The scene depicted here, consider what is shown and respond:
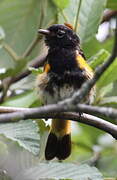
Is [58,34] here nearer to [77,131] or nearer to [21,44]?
[21,44]

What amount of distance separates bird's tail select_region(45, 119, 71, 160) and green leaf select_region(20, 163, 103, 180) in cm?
85

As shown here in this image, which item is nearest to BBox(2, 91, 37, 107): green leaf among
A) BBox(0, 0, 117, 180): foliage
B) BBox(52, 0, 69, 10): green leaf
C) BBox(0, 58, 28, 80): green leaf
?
BBox(0, 0, 117, 180): foliage

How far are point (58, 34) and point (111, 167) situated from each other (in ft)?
4.17

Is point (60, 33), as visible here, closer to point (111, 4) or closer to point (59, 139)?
point (111, 4)

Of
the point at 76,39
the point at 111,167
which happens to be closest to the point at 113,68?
the point at 76,39

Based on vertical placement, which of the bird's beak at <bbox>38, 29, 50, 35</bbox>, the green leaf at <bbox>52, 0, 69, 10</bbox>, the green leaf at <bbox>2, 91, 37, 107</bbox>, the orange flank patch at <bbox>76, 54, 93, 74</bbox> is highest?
the green leaf at <bbox>52, 0, 69, 10</bbox>

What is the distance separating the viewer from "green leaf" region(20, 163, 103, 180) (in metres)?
2.50

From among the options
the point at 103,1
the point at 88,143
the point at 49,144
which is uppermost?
the point at 103,1

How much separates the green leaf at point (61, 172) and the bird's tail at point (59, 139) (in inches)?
33.3

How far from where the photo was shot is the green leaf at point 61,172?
2.50 m

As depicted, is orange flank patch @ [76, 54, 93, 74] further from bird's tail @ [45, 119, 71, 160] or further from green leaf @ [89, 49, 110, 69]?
bird's tail @ [45, 119, 71, 160]

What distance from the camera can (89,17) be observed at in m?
3.56

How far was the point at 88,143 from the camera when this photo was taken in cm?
415

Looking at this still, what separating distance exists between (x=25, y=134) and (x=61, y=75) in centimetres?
71
